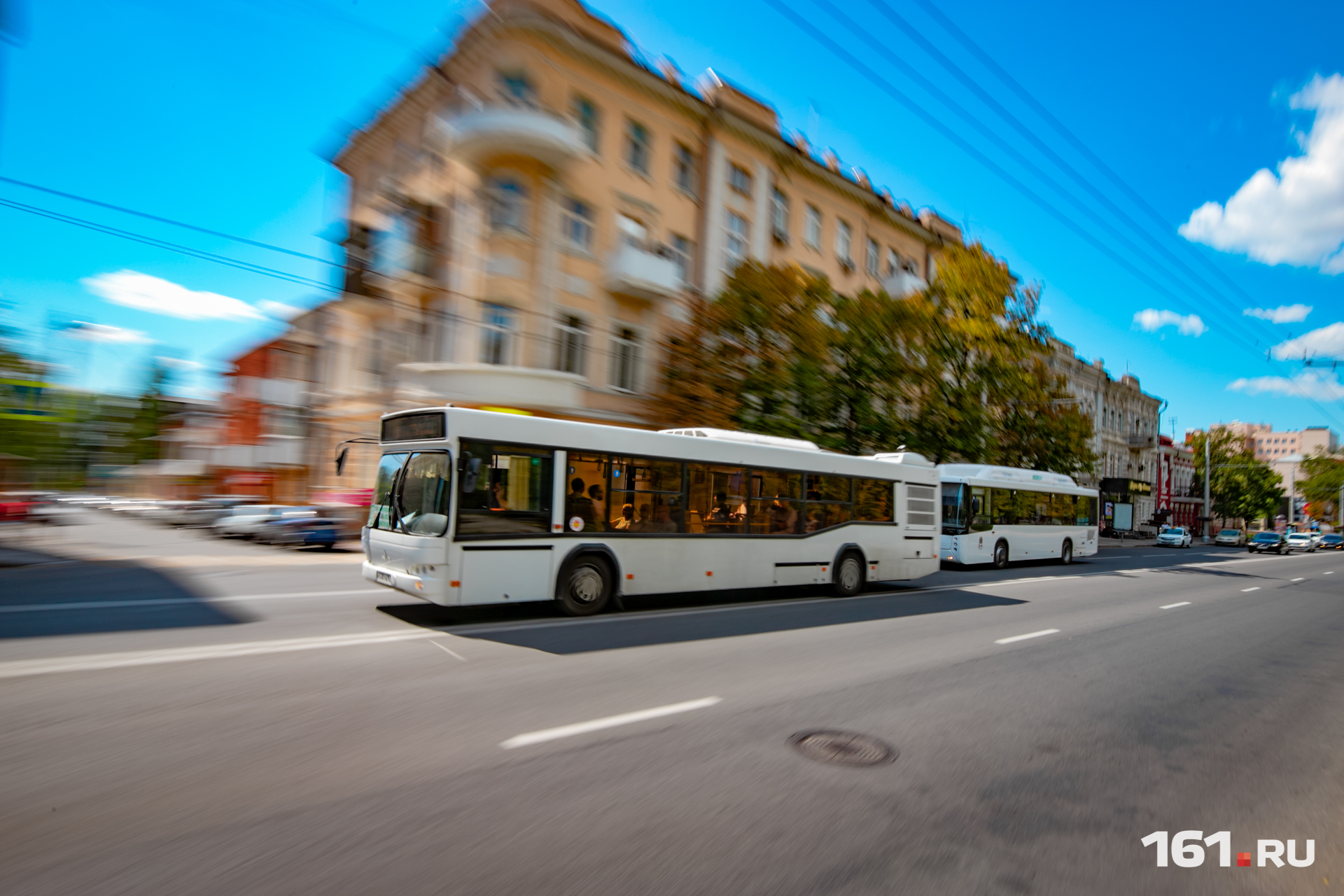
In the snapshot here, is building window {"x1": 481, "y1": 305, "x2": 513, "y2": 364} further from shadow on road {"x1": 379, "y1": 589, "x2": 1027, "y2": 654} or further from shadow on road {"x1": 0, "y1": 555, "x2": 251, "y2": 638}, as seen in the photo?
shadow on road {"x1": 379, "y1": 589, "x2": 1027, "y2": 654}

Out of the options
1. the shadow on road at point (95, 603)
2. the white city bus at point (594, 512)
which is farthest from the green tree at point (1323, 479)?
the shadow on road at point (95, 603)

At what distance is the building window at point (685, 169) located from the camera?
26078 mm

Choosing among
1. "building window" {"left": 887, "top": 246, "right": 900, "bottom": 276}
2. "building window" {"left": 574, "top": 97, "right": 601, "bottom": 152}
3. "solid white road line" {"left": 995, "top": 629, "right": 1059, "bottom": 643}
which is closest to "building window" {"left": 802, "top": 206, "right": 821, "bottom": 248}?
"building window" {"left": 887, "top": 246, "right": 900, "bottom": 276}

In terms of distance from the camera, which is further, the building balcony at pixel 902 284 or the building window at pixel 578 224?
the building balcony at pixel 902 284

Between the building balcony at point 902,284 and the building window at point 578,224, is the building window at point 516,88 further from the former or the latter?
the building balcony at point 902,284

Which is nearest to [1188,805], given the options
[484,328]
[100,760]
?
[100,760]

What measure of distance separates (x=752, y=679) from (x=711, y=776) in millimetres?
2450

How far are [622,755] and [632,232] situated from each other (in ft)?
71.6

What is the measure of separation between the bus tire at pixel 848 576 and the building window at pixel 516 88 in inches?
628

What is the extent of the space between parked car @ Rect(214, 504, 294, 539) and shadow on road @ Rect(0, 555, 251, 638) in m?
8.43

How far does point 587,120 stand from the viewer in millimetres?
22969

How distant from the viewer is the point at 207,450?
4875cm

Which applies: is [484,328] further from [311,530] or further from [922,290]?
[922,290]

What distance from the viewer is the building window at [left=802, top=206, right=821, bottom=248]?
3091 cm
